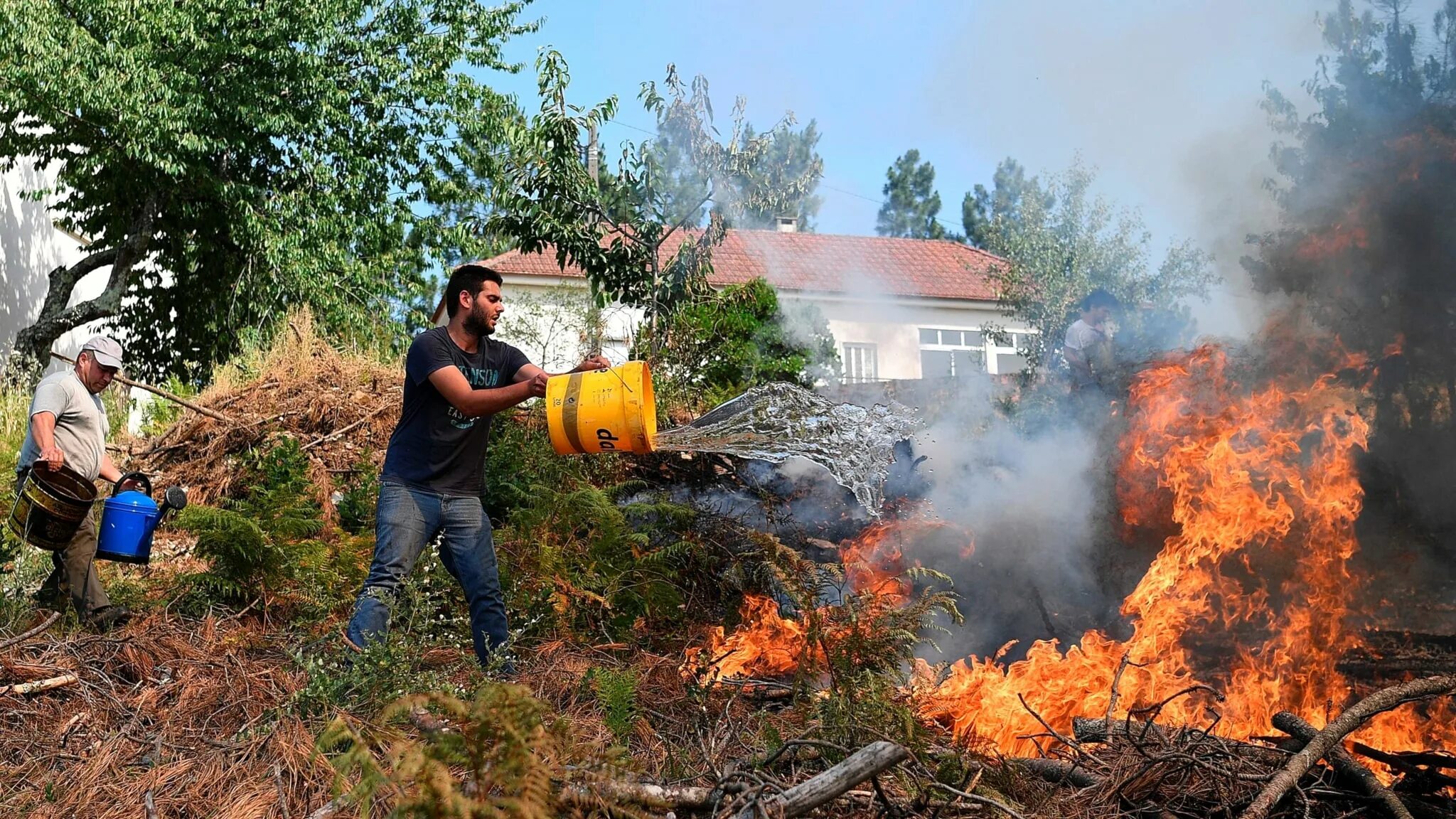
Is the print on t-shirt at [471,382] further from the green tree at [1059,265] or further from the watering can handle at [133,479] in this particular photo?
the green tree at [1059,265]

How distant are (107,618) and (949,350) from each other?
1683 centimetres

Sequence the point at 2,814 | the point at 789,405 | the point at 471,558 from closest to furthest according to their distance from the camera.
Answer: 1. the point at 2,814
2. the point at 471,558
3. the point at 789,405

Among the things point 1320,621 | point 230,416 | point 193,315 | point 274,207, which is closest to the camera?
point 1320,621

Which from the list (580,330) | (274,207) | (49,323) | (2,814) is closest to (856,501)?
(2,814)

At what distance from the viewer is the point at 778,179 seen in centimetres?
902

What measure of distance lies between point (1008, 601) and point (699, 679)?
98.8 inches

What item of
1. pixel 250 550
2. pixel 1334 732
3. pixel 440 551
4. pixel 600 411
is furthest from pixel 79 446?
pixel 1334 732

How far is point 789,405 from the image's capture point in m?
6.79

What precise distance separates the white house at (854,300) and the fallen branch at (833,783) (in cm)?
725

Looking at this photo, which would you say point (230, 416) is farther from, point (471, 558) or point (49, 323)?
point (49, 323)

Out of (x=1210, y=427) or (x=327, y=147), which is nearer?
(x=1210, y=427)

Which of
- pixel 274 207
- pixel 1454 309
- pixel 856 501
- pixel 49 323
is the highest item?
pixel 274 207

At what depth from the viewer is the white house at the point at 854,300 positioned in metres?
13.5

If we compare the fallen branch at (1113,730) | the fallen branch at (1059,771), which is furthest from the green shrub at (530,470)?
the fallen branch at (1059,771)
